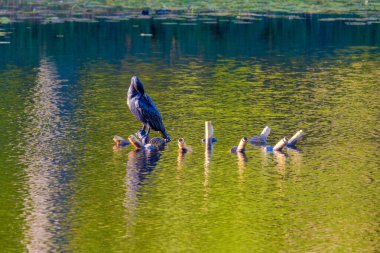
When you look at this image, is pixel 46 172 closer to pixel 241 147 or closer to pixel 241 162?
pixel 241 162

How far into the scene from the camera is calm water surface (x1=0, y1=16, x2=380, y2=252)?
19.0 metres

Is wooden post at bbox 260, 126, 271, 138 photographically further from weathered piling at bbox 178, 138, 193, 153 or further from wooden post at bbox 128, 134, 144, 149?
wooden post at bbox 128, 134, 144, 149

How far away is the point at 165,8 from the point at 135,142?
3755 cm

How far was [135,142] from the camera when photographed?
2547cm

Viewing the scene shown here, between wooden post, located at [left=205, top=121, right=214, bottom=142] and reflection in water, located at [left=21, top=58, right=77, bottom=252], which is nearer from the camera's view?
reflection in water, located at [left=21, top=58, right=77, bottom=252]

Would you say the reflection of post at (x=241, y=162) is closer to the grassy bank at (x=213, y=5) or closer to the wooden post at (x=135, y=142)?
the wooden post at (x=135, y=142)

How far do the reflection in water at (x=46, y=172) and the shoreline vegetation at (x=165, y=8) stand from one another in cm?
2545

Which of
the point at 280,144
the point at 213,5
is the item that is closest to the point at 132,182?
the point at 280,144

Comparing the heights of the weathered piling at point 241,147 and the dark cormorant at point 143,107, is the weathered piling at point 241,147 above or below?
below

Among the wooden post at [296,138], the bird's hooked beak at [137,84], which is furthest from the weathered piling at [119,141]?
the wooden post at [296,138]

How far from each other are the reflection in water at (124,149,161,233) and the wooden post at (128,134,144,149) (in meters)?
0.12

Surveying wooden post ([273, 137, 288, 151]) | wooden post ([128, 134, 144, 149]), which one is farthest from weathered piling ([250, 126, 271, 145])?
wooden post ([128, 134, 144, 149])

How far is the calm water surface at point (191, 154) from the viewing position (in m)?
19.0

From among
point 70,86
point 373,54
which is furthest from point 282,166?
point 373,54
